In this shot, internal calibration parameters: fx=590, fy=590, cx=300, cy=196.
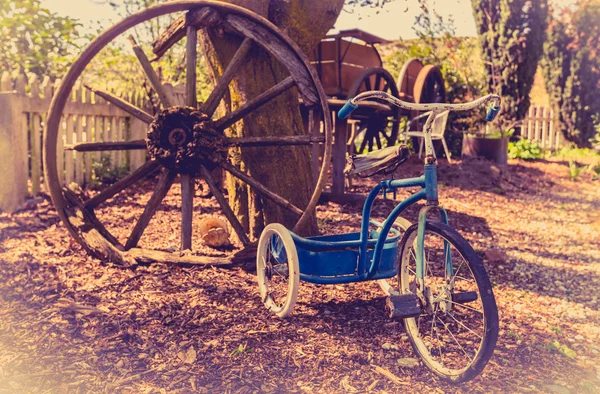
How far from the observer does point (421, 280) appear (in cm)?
267

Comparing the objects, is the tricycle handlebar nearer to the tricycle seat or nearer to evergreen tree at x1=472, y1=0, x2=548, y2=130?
the tricycle seat

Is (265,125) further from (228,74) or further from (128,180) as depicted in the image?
(128,180)

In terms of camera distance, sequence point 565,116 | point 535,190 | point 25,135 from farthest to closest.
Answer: point 565,116 → point 535,190 → point 25,135

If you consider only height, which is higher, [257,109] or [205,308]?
[257,109]

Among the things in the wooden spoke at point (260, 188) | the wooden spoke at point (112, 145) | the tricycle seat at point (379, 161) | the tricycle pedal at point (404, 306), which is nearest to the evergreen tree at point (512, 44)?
the wooden spoke at point (260, 188)

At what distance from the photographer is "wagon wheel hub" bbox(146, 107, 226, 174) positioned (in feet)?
12.6

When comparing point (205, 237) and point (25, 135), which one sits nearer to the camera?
point (205, 237)

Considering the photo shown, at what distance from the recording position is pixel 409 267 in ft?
10.00

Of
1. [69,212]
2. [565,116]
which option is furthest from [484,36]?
[69,212]

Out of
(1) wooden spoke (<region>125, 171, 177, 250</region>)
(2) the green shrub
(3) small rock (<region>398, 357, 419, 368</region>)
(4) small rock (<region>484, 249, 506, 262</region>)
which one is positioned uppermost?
(2) the green shrub

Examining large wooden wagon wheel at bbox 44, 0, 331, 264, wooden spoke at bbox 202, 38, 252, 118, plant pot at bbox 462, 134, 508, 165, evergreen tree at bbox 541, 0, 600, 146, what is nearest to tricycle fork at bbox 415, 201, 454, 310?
large wooden wagon wheel at bbox 44, 0, 331, 264

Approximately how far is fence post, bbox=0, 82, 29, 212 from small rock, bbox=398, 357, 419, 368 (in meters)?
Result: 4.31

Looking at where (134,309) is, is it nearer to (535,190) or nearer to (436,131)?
(436,131)

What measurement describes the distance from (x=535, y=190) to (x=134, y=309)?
699 cm
